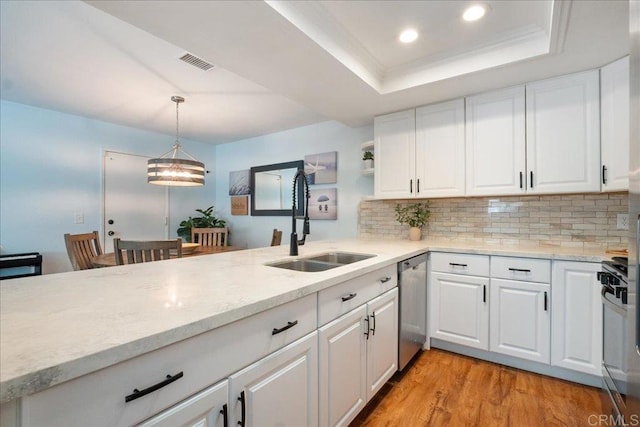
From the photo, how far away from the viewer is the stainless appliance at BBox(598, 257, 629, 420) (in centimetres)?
133

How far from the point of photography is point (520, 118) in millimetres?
2338

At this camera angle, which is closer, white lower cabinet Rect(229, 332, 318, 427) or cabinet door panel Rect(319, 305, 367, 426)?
white lower cabinet Rect(229, 332, 318, 427)

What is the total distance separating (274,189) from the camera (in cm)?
437

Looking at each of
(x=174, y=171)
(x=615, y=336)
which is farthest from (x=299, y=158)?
(x=615, y=336)

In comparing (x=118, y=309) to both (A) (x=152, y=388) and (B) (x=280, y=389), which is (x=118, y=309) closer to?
(A) (x=152, y=388)

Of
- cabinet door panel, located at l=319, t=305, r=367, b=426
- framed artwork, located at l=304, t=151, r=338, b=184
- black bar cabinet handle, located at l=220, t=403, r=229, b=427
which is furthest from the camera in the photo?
framed artwork, located at l=304, t=151, r=338, b=184

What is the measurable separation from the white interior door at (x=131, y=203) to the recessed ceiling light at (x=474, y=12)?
4.26 m

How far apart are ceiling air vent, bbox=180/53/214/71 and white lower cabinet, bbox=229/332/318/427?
2237 millimetres

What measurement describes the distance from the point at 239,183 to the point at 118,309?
4.10 meters

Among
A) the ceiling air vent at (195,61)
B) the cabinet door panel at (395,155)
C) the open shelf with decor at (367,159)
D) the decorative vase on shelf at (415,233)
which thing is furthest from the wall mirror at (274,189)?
the ceiling air vent at (195,61)

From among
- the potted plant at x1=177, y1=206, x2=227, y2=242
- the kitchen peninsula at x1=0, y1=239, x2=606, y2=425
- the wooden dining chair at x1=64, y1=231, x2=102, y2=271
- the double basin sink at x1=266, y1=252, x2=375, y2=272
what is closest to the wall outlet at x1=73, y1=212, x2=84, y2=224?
the wooden dining chair at x1=64, y1=231, x2=102, y2=271

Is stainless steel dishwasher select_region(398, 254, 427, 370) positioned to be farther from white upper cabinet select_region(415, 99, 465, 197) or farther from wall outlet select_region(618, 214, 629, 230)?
wall outlet select_region(618, 214, 629, 230)

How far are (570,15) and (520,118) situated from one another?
Result: 89cm

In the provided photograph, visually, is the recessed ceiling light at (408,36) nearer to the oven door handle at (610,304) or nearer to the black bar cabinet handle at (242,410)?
the oven door handle at (610,304)
